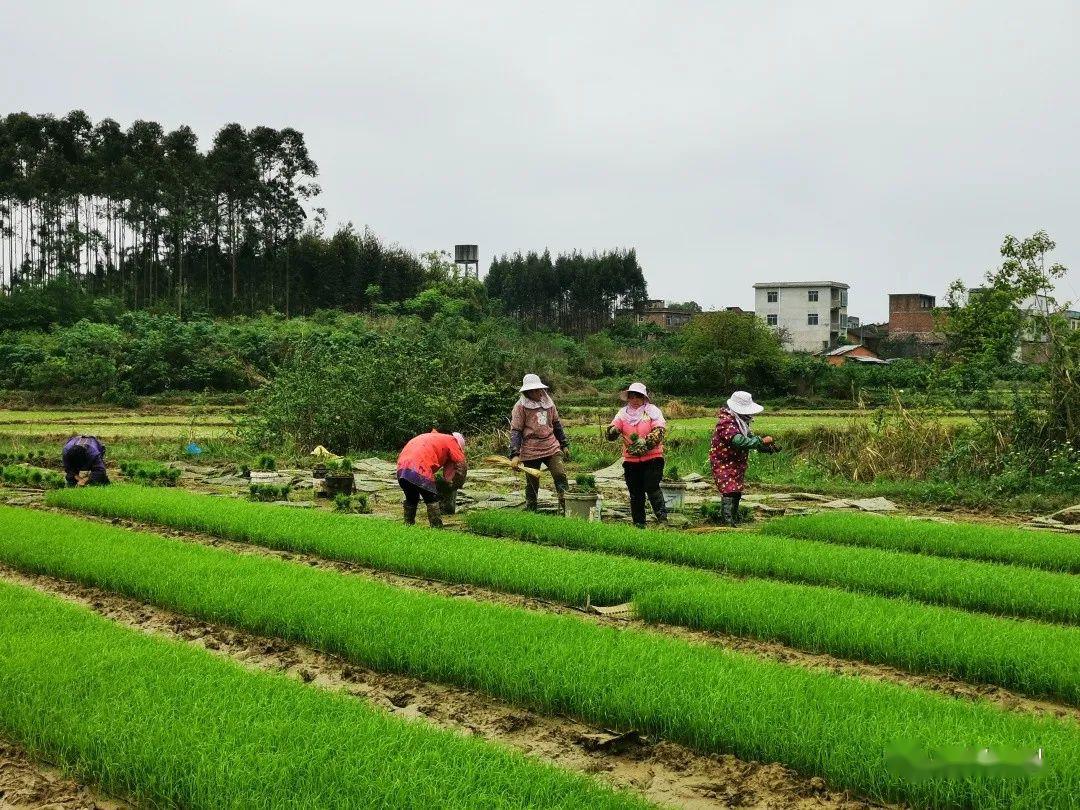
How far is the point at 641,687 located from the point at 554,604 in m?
2.35

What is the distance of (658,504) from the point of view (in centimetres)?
1088

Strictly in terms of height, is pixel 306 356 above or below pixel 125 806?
above

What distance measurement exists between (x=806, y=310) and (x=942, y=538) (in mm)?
60644

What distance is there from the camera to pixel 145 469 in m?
14.8

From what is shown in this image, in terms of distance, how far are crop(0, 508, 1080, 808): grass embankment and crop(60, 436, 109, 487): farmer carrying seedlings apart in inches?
222

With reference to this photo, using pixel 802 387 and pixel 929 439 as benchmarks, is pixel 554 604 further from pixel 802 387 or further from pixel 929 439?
pixel 802 387

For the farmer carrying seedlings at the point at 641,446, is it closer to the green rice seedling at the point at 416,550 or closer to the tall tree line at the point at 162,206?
the green rice seedling at the point at 416,550

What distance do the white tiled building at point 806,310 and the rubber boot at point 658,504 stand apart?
57314 millimetres

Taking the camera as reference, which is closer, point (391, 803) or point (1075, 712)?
point (391, 803)

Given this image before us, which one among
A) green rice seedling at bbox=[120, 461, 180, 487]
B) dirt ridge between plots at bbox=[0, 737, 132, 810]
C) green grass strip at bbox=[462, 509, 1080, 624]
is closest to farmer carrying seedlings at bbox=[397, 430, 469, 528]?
green grass strip at bbox=[462, 509, 1080, 624]

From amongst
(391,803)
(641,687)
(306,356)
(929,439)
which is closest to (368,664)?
(641,687)

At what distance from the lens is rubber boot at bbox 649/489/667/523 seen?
1081 centimetres

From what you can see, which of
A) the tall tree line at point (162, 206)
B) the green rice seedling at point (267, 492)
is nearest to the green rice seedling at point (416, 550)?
the green rice seedling at point (267, 492)

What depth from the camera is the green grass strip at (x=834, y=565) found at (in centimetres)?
716
